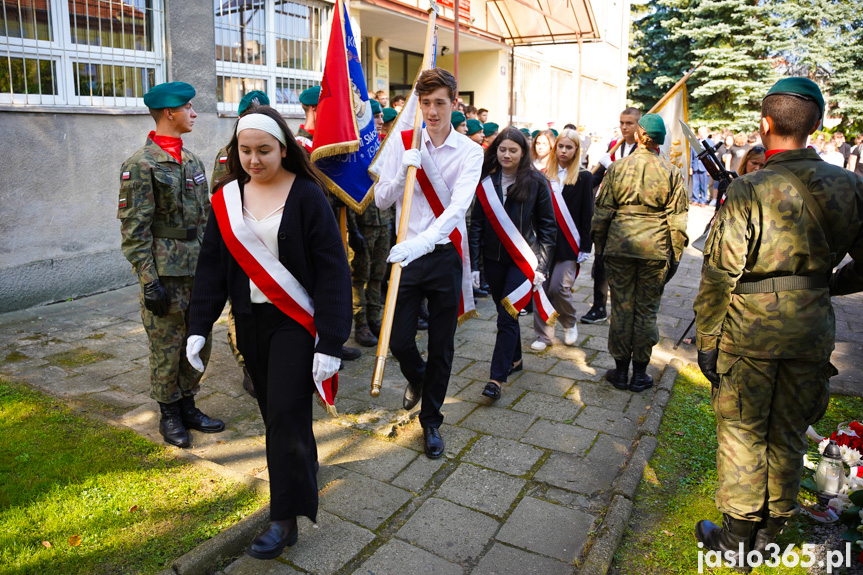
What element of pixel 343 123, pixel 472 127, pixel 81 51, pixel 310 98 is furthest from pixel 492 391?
pixel 81 51

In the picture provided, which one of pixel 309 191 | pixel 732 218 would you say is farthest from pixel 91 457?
pixel 732 218

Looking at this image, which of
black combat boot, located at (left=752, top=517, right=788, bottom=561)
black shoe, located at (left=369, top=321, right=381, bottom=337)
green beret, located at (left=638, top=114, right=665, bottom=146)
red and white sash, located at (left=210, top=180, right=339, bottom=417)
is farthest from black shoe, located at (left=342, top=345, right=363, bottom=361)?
black combat boot, located at (left=752, top=517, right=788, bottom=561)

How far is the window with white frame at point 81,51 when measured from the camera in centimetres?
672

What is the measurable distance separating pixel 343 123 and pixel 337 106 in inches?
5.0

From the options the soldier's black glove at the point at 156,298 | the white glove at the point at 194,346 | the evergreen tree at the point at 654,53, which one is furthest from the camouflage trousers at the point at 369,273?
the evergreen tree at the point at 654,53

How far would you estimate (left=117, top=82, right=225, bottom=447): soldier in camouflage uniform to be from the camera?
3885mm

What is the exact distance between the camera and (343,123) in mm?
4785

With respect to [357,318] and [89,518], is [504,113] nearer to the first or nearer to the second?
[357,318]

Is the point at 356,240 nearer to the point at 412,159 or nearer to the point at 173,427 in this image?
the point at 412,159

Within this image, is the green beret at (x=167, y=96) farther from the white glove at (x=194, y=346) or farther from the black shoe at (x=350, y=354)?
the black shoe at (x=350, y=354)

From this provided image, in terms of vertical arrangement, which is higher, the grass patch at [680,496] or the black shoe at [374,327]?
the black shoe at [374,327]

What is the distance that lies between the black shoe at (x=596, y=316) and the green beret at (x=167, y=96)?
476cm

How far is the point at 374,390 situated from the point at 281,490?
2.27 ft

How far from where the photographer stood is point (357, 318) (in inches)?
244
